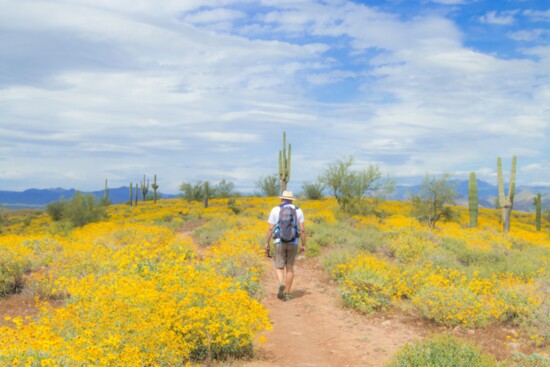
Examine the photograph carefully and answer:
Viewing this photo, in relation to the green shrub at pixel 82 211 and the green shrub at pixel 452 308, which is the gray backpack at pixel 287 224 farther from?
the green shrub at pixel 82 211

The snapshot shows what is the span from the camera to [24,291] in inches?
406

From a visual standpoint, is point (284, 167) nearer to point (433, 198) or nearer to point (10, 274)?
point (433, 198)

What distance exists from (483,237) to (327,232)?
335 inches

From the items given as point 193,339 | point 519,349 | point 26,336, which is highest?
point 26,336

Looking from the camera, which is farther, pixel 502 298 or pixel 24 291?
pixel 24 291

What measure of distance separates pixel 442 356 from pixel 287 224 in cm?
452

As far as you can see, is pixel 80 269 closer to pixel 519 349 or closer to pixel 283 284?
pixel 283 284

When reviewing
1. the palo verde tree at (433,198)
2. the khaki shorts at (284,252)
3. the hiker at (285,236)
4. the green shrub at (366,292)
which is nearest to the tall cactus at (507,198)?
the palo verde tree at (433,198)

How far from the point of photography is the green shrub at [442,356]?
570cm

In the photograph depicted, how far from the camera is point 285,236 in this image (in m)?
9.69

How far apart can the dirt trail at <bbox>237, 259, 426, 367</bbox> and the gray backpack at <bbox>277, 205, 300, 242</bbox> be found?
1412 millimetres

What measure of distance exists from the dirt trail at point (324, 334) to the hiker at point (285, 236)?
0.47m

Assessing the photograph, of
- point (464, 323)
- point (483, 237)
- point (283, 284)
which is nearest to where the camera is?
point (464, 323)

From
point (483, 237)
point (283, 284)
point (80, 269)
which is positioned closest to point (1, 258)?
point (80, 269)
